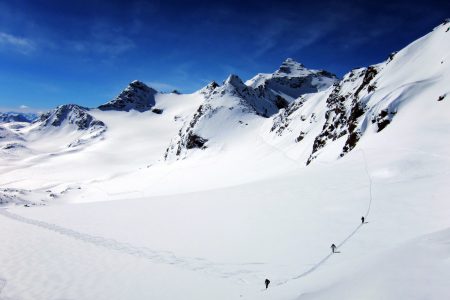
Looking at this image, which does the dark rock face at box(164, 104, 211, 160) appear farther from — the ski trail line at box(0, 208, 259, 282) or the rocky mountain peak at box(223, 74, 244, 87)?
the ski trail line at box(0, 208, 259, 282)

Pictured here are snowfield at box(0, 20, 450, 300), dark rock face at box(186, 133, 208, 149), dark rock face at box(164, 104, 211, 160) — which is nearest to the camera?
snowfield at box(0, 20, 450, 300)

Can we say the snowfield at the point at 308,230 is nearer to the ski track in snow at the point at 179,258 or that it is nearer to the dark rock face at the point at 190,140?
the ski track in snow at the point at 179,258

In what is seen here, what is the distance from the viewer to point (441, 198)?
17.0m

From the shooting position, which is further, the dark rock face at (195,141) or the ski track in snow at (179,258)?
the dark rock face at (195,141)

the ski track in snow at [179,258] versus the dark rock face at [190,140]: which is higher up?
the dark rock face at [190,140]

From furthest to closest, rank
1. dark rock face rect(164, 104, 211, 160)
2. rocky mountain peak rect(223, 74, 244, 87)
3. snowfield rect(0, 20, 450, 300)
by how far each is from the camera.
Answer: rocky mountain peak rect(223, 74, 244, 87)
dark rock face rect(164, 104, 211, 160)
snowfield rect(0, 20, 450, 300)

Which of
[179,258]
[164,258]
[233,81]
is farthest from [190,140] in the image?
[179,258]

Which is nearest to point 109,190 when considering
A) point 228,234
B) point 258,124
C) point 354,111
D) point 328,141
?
point 258,124

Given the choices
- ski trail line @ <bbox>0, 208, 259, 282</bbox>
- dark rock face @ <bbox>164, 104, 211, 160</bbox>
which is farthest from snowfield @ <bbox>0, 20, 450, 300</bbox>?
dark rock face @ <bbox>164, 104, 211, 160</bbox>

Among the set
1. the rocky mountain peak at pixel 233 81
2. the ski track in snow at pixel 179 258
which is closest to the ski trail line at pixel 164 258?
the ski track in snow at pixel 179 258

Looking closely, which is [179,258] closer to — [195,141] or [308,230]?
[308,230]

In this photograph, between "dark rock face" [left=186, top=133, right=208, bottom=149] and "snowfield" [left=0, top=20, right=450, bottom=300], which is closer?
"snowfield" [left=0, top=20, right=450, bottom=300]

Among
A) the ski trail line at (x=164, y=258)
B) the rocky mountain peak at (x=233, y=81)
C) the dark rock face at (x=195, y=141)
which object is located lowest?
the ski trail line at (x=164, y=258)

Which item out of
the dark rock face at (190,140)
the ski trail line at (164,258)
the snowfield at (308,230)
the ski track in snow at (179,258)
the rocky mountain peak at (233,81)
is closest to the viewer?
the snowfield at (308,230)
